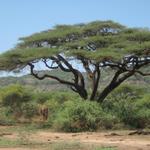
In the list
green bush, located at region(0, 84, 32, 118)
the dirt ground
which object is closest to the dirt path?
the dirt ground

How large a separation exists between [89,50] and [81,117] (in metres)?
4.81

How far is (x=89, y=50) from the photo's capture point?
2620 centimetres

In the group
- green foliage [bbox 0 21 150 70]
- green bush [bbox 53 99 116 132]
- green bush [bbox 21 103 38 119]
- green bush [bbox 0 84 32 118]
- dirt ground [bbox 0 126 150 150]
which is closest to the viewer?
dirt ground [bbox 0 126 150 150]

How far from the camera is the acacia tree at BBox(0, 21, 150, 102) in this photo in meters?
24.5

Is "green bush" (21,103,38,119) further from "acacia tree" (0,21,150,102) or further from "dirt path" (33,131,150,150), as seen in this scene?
"dirt path" (33,131,150,150)

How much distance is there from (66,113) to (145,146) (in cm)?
726

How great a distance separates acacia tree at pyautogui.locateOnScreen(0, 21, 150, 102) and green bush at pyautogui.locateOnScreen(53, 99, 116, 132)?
236 centimetres

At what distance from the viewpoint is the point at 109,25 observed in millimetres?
27031

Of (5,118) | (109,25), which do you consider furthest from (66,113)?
(5,118)

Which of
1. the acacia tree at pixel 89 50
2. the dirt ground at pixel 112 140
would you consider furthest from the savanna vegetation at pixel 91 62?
the dirt ground at pixel 112 140

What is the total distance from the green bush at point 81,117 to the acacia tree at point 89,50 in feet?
7.73

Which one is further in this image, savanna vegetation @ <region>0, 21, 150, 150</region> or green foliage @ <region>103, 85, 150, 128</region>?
green foliage @ <region>103, 85, 150, 128</region>

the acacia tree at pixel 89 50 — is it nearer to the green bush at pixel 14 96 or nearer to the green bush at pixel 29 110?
the green bush at pixel 29 110

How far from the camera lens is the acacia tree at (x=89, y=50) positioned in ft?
80.3
